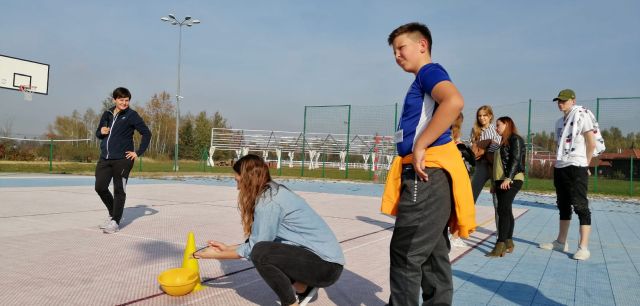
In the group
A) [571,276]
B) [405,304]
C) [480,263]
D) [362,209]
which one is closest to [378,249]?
[480,263]

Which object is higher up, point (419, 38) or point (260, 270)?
point (419, 38)

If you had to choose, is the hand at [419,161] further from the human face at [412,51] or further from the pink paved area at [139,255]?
the pink paved area at [139,255]

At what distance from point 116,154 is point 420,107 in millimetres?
4657

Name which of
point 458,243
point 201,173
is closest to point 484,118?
point 458,243

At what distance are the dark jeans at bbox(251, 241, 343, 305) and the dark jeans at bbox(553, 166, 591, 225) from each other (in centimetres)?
362

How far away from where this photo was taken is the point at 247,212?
119 inches

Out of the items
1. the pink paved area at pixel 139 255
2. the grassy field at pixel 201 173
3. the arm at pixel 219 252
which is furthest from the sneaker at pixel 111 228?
the grassy field at pixel 201 173

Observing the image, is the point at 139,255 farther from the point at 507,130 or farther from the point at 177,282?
the point at 507,130

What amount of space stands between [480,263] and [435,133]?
3.14m

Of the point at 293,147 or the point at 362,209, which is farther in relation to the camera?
the point at 293,147

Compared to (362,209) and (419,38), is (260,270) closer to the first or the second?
(419,38)

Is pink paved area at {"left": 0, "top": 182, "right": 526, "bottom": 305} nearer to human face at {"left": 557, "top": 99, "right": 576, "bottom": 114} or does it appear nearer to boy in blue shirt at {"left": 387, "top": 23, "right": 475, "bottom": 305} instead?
boy in blue shirt at {"left": 387, "top": 23, "right": 475, "bottom": 305}

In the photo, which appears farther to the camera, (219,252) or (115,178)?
(115,178)

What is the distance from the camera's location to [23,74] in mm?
25188
